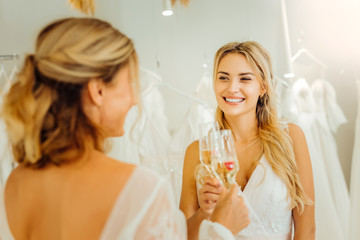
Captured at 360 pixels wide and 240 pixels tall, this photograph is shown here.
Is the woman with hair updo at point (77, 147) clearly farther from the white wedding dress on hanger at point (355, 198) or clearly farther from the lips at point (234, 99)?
the white wedding dress on hanger at point (355, 198)

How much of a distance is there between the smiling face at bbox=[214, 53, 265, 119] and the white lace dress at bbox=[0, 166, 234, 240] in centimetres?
91

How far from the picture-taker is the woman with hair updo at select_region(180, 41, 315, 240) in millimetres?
1597

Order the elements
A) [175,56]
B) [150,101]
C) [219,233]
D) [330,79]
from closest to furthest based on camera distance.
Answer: [219,233] → [150,101] → [330,79] → [175,56]

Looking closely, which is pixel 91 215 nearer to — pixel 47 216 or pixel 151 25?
pixel 47 216

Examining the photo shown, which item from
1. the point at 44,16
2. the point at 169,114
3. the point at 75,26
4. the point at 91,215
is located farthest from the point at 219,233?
the point at 44,16

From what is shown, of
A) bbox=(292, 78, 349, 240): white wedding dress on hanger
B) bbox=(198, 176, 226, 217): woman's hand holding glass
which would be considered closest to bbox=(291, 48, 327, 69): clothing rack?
bbox=(292, 78, 349, 240): white wedding dress on hanger

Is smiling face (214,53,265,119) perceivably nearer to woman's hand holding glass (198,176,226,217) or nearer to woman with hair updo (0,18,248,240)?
woman's hand holding glass (198,176,226,217)

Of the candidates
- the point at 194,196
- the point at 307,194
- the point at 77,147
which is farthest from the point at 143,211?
the point at 307,194

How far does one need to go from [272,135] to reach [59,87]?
3.92ft

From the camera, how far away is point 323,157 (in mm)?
2418

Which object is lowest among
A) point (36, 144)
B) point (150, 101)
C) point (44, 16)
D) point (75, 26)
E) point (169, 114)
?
point (169, 114)

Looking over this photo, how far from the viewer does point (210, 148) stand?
3.80ft

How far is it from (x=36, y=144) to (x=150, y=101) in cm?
161

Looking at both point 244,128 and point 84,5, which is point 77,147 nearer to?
point 244,128
